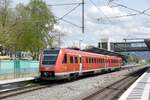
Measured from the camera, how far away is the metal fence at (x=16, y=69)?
38.2m

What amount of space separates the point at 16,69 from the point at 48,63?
10567 millimetres

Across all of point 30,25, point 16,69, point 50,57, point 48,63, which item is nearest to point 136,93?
point 48,63

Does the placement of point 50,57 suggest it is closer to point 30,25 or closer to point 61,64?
point 61,64

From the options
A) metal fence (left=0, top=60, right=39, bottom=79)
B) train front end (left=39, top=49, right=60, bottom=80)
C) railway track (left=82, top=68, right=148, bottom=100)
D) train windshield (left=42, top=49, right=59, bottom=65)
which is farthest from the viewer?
metal fence (left=0, top=60, right=39, bottom=79)

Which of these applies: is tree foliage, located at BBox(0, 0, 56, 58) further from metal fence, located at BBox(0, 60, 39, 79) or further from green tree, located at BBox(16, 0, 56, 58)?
metal fence, located at BBox(0, 60, 39, 79)

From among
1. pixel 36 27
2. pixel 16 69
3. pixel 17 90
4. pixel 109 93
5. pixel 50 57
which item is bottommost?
pixel 109 93

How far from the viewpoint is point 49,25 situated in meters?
74.0

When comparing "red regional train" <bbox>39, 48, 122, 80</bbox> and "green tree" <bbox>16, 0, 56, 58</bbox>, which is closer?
"red regional train" <bbox>39, 48, 122, 80</bbox>

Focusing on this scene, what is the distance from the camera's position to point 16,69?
4084cm

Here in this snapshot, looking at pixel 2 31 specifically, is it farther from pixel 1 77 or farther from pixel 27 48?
pixel 1 77

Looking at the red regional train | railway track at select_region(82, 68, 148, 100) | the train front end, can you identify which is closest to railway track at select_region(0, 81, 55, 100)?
the train front end

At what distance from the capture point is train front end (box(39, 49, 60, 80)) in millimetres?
30547

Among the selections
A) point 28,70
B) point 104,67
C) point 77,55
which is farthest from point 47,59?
point 104,67

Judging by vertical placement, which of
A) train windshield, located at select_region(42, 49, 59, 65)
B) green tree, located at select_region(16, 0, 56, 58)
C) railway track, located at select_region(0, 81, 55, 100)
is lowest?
railway track, located at select_region(0, 81, 55, 100)
